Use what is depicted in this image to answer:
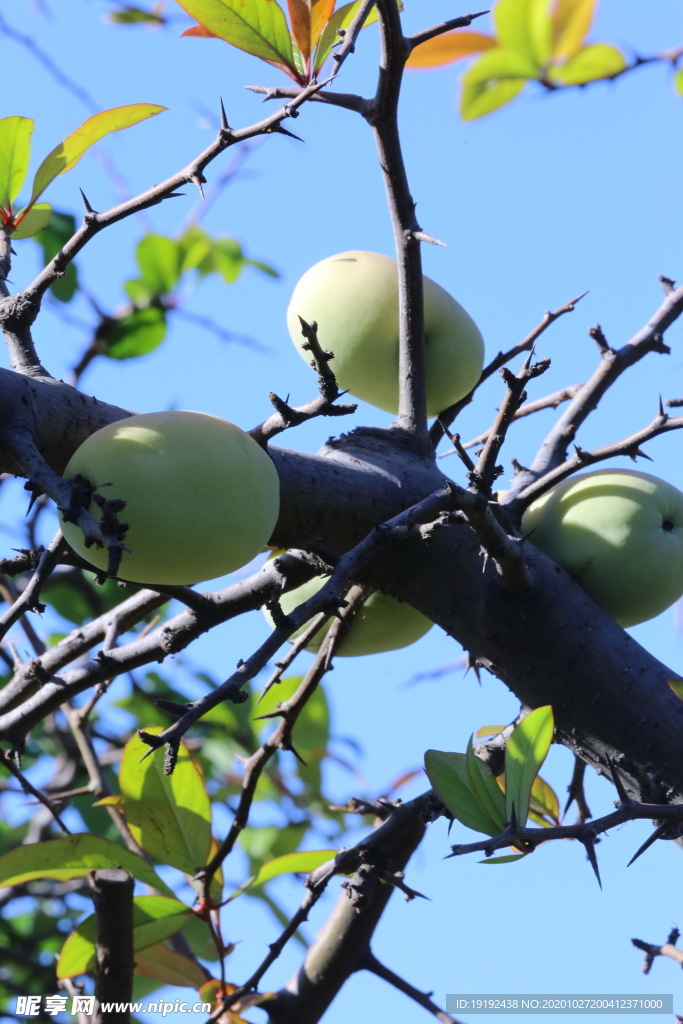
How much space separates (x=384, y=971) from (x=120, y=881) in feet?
1.57

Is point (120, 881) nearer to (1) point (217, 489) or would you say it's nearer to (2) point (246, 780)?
(2) point (246, 780)

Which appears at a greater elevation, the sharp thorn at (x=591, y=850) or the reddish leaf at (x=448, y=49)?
the reddish leaf at (x=448, y=49)

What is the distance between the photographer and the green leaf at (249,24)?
1043mm

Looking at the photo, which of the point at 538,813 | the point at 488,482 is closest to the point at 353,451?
the point at 488,482

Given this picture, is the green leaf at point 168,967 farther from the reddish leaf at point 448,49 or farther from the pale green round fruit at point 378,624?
the reddish leaf at point 448,49

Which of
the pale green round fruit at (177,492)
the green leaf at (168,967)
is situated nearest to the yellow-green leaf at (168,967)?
the green leaf at (168,967)

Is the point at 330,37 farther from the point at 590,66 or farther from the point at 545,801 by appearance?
the point at 545,801

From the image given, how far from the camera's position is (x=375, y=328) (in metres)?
1.29

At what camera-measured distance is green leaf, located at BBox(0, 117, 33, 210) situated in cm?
107

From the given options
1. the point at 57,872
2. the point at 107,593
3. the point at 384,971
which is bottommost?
the point at 384,971

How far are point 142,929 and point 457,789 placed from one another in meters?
0.59

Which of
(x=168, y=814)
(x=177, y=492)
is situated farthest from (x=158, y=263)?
(x=177, y=492)

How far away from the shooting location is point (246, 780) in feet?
4.52

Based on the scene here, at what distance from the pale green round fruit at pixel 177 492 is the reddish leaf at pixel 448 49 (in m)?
0.83
